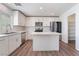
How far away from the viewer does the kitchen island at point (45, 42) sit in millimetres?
5285

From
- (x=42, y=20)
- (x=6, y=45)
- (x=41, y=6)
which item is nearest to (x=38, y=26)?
(x=42, y=20)

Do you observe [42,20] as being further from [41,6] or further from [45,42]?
[45,42]

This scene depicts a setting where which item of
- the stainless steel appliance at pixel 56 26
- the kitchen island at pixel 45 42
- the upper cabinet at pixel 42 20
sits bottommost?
the kitchen island at pixel 45 42

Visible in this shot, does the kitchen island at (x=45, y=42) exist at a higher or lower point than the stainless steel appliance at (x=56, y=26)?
lower

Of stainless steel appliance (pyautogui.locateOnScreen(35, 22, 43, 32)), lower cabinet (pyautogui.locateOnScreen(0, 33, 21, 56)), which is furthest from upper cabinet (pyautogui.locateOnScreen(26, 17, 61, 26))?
lower cabinet (pyautogui.locateOnScreen(0, 33, 21, 56))

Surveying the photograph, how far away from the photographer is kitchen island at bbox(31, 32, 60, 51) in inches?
208

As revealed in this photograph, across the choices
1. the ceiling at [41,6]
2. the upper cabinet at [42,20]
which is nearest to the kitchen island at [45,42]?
the ceiling at [41,6]

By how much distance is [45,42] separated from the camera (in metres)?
5.33

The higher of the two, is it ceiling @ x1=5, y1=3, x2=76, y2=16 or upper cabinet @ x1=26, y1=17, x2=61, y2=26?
ceiling @ x1=5, y1=3, x2=76, y2=16

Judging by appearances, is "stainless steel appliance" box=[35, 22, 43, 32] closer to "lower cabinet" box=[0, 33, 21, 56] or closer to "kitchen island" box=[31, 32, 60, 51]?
"kitchen island" box=[31, 32, 60, 51]

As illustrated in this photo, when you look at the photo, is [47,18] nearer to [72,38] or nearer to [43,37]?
[72,38]

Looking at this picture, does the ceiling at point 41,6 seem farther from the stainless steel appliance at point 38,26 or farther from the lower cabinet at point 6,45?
the stainless steel appliance at point 38,26

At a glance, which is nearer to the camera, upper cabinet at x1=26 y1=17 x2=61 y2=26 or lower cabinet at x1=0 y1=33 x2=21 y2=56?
lower cabinet at x1=0 y1=33 x2=21 y2=56

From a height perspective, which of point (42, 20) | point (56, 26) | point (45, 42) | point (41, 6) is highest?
point (41, 6)
